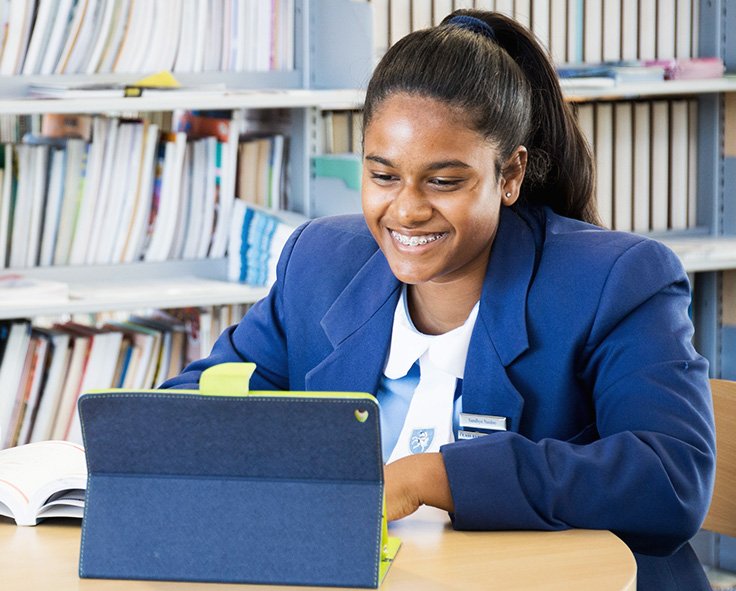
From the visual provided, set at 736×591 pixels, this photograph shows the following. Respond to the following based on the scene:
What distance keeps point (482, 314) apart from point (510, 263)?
9 centimetres

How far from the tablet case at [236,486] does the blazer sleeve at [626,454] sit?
0.19 m

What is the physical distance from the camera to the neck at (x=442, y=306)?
1.70 meters

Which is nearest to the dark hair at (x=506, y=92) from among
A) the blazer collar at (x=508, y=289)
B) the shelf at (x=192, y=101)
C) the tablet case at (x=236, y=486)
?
the blazer collar at (x=508, y=289)

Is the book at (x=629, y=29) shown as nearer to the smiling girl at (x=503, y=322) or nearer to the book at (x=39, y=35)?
the book at (x=39, y=35)

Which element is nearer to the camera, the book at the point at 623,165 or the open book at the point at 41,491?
the open book at the point at 41,491

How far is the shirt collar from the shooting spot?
1647mm

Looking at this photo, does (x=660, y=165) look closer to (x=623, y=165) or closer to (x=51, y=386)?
(x=623, y=165)

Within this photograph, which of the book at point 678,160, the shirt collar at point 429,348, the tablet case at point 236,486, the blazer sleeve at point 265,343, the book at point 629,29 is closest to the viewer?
the tablet case at point 236,486

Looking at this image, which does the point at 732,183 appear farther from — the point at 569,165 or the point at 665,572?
the point at 665,572

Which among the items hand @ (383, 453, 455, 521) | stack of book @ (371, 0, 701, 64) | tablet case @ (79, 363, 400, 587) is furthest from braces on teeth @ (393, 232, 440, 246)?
stack of book @ (371, 0, 701, 64)

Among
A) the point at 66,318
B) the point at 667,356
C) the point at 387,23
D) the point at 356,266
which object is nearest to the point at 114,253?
the point at 66,318

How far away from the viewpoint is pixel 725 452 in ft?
5.74

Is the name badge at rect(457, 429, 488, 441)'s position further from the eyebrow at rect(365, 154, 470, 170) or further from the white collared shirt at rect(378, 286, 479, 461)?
the eyebrow at rect(365, 154, 470, 170)

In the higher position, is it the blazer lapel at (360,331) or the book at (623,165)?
the book at (623,165)
